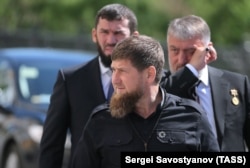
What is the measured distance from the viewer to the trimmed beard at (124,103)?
450 cm

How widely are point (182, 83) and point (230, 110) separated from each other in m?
0.40

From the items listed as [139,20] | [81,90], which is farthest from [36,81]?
[139,20]

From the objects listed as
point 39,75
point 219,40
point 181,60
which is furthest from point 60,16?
point 181,60

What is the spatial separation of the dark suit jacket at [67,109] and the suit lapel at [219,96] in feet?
0.91

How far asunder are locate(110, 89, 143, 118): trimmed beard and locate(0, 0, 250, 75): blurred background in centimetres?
1773

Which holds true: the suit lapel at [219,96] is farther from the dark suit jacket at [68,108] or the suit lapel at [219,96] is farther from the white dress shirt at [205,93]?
the dark suit jacket at [68,108]

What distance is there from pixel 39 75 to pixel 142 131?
6.11 m

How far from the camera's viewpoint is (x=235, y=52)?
24.0 metres

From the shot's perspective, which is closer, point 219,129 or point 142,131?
point 142,131

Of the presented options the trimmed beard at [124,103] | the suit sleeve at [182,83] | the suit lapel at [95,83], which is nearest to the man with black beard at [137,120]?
the trimmed beard at [124,103]

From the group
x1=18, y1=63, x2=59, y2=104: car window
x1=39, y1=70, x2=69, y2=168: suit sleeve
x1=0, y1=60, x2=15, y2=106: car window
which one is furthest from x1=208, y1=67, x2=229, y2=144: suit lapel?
x1=0, y1=60, x2=15, y2=106: car window

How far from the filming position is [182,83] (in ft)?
17.7

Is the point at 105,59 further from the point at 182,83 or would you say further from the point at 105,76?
the point at 182,83

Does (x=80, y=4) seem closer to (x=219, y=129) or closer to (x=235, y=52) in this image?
(x=235, y=52)
